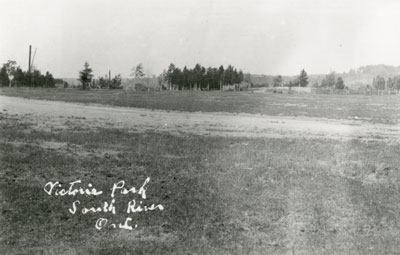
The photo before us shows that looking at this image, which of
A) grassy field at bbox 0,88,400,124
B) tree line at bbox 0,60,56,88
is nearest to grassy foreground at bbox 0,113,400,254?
grassy field at bbox 0,88,400,124

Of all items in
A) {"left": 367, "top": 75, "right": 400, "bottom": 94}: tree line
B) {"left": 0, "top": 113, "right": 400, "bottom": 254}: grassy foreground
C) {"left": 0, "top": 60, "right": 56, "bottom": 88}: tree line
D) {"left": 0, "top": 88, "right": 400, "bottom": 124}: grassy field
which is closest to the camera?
{"left": 0, "top": 113, "right": 400, "bottom": 254}: grassy foreground

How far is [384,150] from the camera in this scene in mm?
15555

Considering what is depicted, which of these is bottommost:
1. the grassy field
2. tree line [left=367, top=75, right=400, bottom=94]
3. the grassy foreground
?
the grassy foreground

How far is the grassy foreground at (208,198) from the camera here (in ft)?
22.2

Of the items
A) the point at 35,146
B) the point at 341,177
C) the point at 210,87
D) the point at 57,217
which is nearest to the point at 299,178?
the point at 341,177

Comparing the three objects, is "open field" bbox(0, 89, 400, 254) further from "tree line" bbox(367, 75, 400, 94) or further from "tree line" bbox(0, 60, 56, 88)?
"tree line" bbox(367, 75, 400, 94)

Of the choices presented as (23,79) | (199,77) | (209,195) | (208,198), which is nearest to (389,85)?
(199,77)

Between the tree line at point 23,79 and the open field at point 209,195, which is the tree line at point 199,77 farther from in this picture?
the open field at point 209,195

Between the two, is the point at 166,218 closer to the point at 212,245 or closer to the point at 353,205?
the point at 212,245

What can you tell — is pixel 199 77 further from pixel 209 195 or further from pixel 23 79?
pixel 209 195

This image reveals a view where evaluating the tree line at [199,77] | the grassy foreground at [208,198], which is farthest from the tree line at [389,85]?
the grassy foreground at [208,198]

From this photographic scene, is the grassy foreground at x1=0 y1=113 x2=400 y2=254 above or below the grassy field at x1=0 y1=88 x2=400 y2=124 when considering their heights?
below

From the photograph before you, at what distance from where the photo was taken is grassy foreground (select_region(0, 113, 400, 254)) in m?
6.76

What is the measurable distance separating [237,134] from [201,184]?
31.3ft
